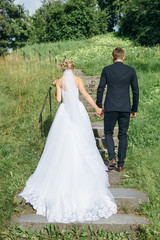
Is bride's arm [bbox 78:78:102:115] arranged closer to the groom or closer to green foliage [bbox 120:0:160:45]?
the groom

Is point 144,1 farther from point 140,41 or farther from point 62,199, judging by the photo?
point 62,199

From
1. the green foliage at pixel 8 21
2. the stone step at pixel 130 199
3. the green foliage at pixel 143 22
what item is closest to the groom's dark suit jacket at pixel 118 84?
the stone step at pixel 130 199

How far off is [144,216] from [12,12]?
19153 millimetres

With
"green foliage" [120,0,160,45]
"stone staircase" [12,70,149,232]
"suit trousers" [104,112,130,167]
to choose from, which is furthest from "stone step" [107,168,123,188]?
"green foliage" [120,0,160,45]

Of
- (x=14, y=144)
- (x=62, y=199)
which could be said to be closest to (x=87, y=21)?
(x=14, y=144)

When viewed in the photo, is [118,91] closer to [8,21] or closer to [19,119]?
[19,119]

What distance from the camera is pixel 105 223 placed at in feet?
10.3

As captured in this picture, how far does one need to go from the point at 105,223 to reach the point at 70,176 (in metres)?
0.82

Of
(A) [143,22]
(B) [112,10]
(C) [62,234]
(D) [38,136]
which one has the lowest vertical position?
(C) [62,234]

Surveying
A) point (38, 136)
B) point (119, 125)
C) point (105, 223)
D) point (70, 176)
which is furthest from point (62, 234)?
point (38, 136)

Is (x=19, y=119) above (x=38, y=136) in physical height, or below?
above

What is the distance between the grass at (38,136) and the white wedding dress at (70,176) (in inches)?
11.5

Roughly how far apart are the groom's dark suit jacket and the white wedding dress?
2.04 feet

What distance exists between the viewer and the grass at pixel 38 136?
3.22 m
